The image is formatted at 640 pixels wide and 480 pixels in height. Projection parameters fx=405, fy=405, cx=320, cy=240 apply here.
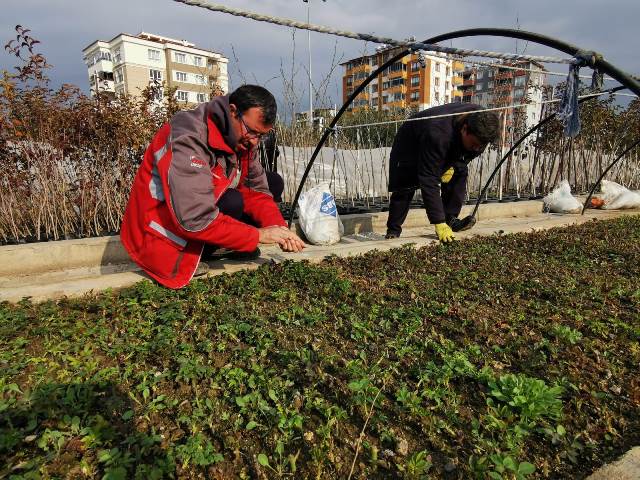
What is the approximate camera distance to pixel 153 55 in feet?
157

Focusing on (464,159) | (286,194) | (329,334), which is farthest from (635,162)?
(329,334)

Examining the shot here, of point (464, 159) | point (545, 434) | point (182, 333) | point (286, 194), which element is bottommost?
point (545, 434)

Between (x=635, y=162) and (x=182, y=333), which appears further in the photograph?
(x=635, y=162)

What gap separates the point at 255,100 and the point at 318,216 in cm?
185

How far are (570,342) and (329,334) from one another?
1242 mm

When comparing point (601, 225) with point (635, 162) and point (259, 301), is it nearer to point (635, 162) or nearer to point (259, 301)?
point (259, 301)

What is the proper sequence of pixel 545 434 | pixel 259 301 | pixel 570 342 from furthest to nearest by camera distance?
pixel 259 301
pixel 570 342
pixel 545 434

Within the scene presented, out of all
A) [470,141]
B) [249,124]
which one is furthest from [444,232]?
[249,124]

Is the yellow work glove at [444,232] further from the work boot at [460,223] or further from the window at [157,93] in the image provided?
the window at [157,93]

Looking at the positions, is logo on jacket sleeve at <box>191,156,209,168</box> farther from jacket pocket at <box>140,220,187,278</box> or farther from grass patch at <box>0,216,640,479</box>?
grass patch at <box>0,216,640,479</box>

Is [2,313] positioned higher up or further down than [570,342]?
higher up

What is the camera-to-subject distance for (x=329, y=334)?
2.21 m

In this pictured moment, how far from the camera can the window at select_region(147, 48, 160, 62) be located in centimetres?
4715

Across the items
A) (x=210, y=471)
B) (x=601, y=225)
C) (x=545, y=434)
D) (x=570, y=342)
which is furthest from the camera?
(x=601, y=225)
